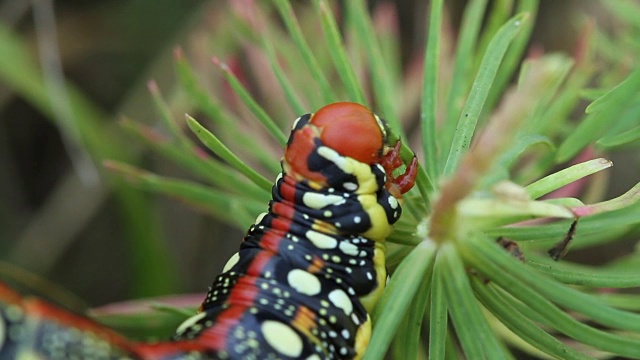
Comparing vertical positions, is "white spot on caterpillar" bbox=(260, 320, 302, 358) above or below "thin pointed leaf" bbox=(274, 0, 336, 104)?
below

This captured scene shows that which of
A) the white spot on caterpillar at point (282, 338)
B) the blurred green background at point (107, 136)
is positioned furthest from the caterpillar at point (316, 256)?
the blurred green background at point (107, 136)

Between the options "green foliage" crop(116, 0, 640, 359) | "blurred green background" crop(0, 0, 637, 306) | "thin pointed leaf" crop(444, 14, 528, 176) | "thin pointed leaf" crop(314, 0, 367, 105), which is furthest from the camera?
"blurred green background" crop(0, 0, 637, 306)

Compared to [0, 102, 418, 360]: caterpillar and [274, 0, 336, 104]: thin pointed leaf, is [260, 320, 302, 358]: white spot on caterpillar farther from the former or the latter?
[274, 0, 336, 104]: thin pointed leaf

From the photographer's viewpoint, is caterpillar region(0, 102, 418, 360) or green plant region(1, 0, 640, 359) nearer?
green plant region(1, 0, 640, 359)

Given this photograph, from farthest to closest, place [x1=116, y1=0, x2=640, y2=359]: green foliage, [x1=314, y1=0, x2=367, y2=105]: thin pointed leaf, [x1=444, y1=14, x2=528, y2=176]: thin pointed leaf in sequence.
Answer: [x1=314, y1=0, x2=367, y2=105]: thin pointed leaf, [x1=444, y1=14, x2=528, y2=176]: thin pointed leaf, [x1=116, y1=0, x2=640, y2=359]: green foliage

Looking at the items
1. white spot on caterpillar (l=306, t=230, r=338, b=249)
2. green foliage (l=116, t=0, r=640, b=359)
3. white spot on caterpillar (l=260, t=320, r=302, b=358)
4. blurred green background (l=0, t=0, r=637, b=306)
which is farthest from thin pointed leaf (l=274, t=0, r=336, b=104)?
blurred green background (l=0, t=0, r=637, b=306)

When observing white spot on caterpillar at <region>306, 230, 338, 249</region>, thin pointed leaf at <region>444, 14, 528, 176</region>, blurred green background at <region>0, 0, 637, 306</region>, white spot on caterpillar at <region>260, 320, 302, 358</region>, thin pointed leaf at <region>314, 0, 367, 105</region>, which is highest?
blurred green background at <region>0, 0, 637, 306</region>

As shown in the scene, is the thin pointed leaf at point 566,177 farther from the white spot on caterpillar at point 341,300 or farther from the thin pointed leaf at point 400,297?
the white spot on caterpillar at point 341,300

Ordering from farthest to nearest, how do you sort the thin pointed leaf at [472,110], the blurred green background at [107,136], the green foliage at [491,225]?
the blurred green background at [107,136] < the thin pointed leaf at [472,110] < the green foliage at [491,225]
